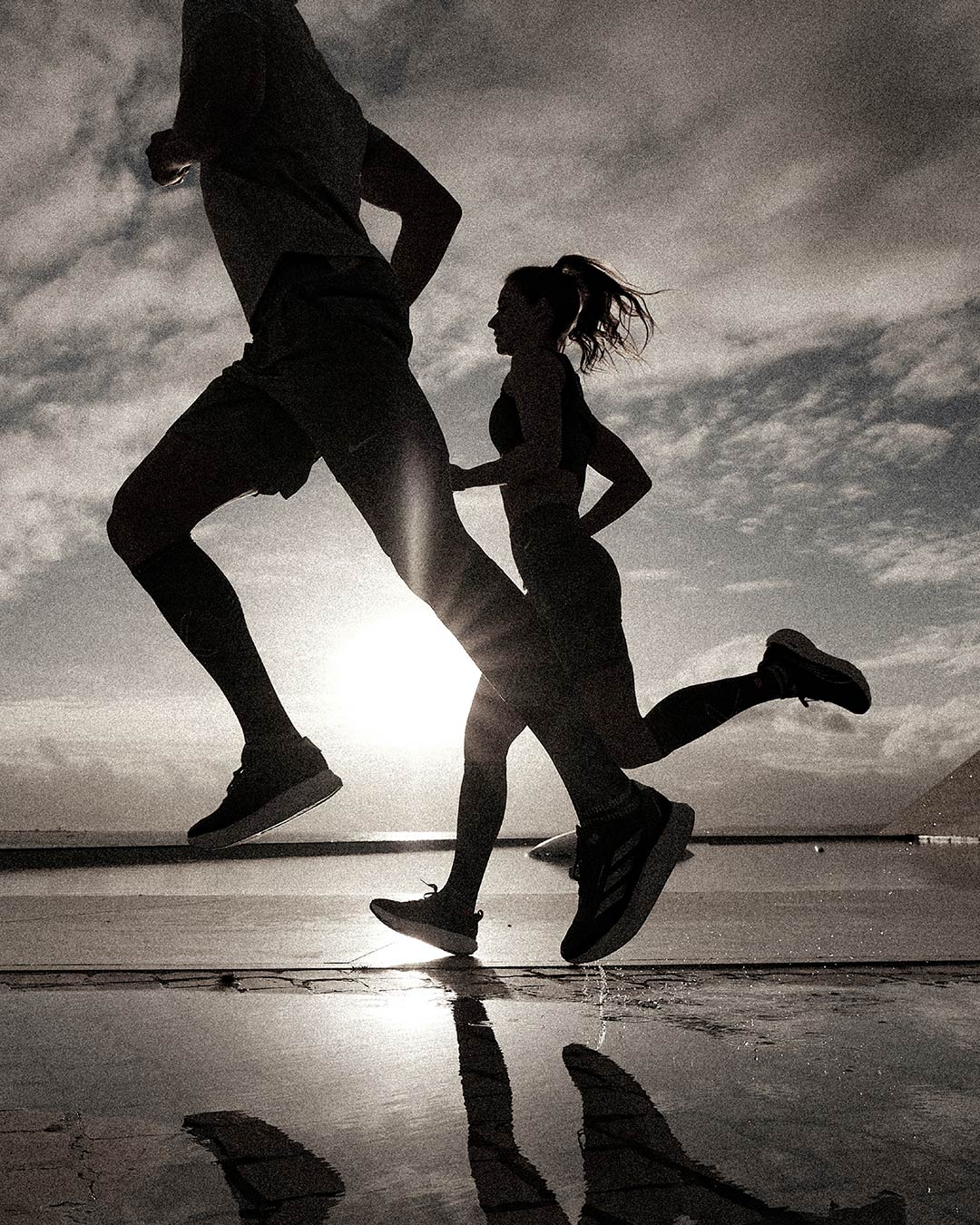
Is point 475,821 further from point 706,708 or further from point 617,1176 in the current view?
point 617,1176

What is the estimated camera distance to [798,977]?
2891mm

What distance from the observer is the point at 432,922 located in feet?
10.5

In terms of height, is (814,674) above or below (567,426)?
below

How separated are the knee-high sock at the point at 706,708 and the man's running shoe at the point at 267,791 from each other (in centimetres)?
116

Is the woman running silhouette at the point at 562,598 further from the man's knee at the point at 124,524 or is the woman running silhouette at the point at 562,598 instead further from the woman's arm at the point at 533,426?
the man's knee at the point at 124,524

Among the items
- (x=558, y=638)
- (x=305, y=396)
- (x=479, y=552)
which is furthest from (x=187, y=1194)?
(x=558, y=638)

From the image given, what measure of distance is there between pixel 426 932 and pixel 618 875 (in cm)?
136

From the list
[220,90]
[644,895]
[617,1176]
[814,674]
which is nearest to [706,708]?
[814,674]

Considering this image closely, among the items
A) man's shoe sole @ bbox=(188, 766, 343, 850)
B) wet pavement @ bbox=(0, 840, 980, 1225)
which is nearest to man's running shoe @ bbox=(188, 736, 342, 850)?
man's shoe sole @ bbox=(188, 766, 343, 850)

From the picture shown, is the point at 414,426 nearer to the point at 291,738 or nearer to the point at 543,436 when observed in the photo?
the point at 291,738

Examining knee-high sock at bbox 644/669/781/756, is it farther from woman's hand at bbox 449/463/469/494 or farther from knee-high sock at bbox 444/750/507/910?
woman's hand at bbox 449/463/469/494

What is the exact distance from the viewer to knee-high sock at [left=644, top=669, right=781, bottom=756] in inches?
121

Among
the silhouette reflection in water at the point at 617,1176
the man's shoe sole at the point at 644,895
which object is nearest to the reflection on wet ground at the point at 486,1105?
the silhouette reflection in water at the point at 617,1176

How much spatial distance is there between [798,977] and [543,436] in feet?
5.19
